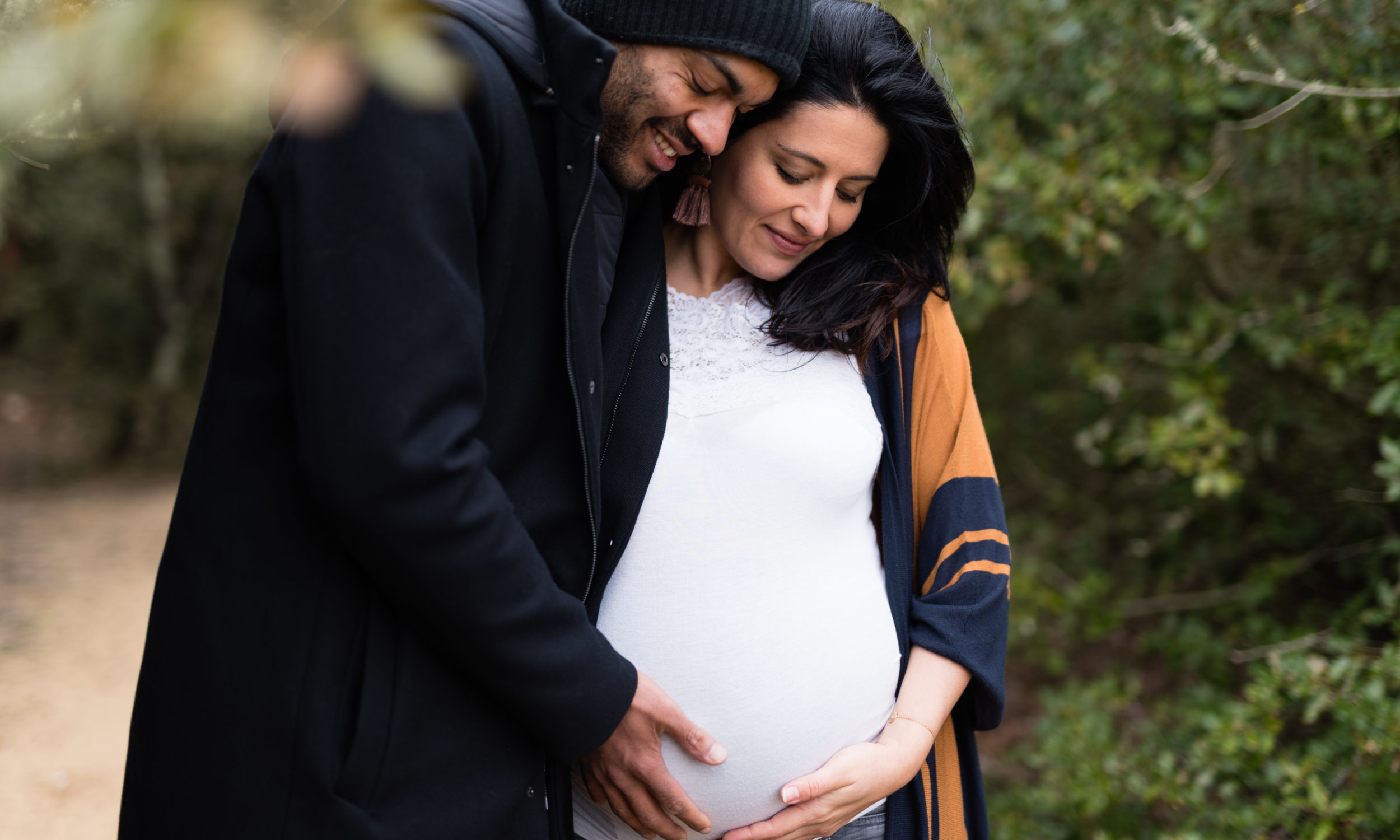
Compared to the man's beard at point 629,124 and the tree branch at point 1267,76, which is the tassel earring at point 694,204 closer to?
the man's beard at point 629,124

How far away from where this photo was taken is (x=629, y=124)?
1.35 metres

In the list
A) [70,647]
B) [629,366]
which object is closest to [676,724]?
[629,366]

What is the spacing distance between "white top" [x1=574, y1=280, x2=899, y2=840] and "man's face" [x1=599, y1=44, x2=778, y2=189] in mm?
363

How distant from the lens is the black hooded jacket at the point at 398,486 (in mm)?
1020

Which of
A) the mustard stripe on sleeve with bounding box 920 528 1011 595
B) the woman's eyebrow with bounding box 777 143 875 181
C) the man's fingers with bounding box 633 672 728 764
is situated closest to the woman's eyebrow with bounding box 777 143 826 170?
the woman's eyebrow with bounding box 777 143 875 181

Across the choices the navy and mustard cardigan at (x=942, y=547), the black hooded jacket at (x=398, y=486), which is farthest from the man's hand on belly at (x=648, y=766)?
the navy and mustard cardigan at (x=942, y=547)

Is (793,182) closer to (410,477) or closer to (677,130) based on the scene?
(677,130)

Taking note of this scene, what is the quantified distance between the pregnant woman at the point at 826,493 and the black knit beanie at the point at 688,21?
303mm

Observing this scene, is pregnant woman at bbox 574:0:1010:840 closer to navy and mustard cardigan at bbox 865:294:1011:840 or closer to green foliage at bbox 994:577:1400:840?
navy and mustard cardigan at bbox 865:294:1011:840

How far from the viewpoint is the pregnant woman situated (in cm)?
150

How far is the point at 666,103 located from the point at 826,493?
0.61 metres

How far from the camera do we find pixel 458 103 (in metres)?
1.05

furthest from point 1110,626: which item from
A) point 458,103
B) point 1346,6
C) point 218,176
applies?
point 218,176

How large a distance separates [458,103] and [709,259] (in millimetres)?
801
